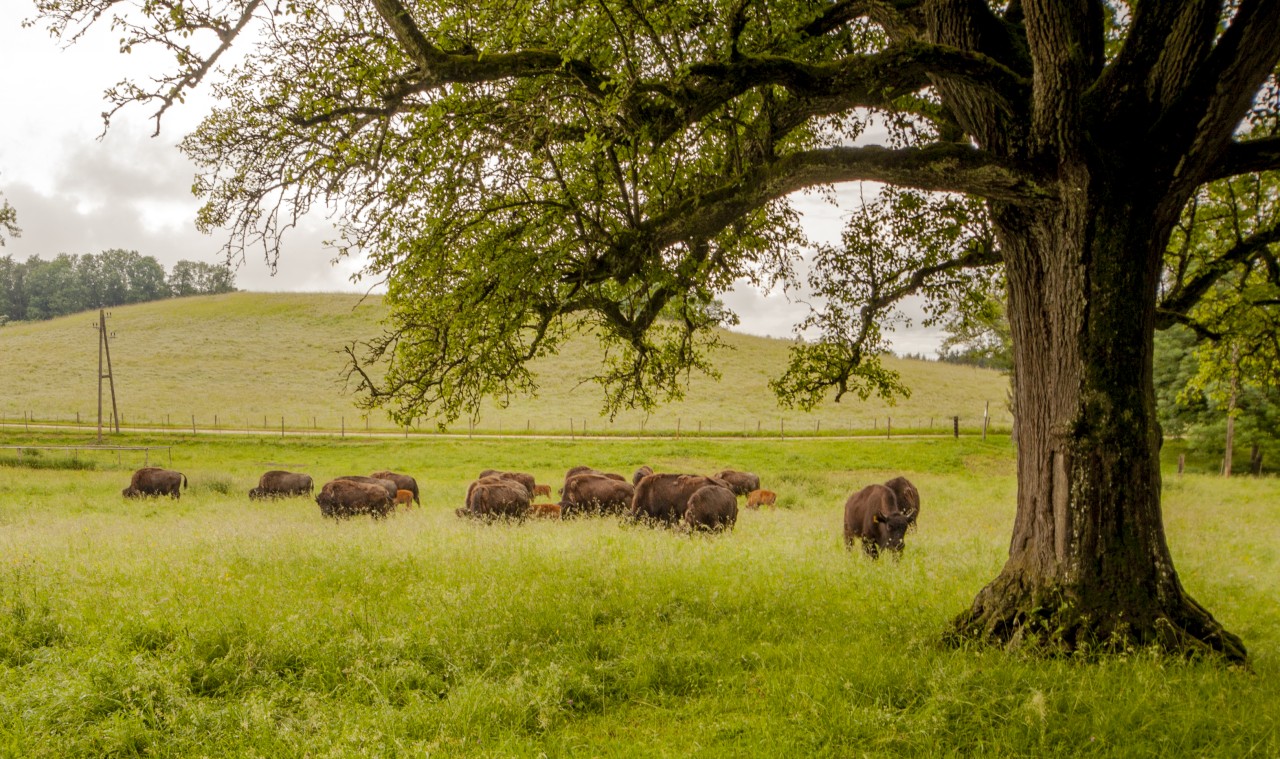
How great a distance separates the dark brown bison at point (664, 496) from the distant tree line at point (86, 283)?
363ft

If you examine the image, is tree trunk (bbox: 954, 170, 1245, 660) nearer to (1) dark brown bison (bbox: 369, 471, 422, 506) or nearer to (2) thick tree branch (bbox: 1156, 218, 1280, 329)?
(2) thick tree branch (bbox: 1156, 218, 1280, 329)

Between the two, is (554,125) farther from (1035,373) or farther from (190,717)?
(190,717)

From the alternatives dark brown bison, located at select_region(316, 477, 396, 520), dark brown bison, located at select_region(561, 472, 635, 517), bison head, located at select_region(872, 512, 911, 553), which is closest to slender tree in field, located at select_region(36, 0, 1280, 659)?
bison head, located at select_region(872, 512, 911, 553)

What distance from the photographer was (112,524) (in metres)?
16.8

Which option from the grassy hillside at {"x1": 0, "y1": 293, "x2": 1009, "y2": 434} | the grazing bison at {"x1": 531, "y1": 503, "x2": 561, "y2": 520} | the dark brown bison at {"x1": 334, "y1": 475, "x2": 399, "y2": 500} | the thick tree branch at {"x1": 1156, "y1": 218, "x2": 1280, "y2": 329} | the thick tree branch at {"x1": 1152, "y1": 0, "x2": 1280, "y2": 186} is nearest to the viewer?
the thick tree branch at {"x1": 1152, "y1": 0, "x2": 1280, "y2": 186}

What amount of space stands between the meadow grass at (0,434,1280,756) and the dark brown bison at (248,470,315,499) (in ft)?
35.6

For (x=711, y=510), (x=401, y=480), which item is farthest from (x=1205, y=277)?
(x=401, y=480)

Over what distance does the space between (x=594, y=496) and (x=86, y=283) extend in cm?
12531

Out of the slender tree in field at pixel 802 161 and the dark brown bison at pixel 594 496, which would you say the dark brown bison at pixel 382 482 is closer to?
the dark brown bison at pixel 594 496

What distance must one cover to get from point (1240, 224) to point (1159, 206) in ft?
29.7

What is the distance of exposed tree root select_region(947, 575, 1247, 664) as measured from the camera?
6.08 meters

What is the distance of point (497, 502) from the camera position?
18.8 metres

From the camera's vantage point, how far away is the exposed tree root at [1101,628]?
6.08m

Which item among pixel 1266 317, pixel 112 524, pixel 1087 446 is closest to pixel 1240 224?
pixel 1266 317
